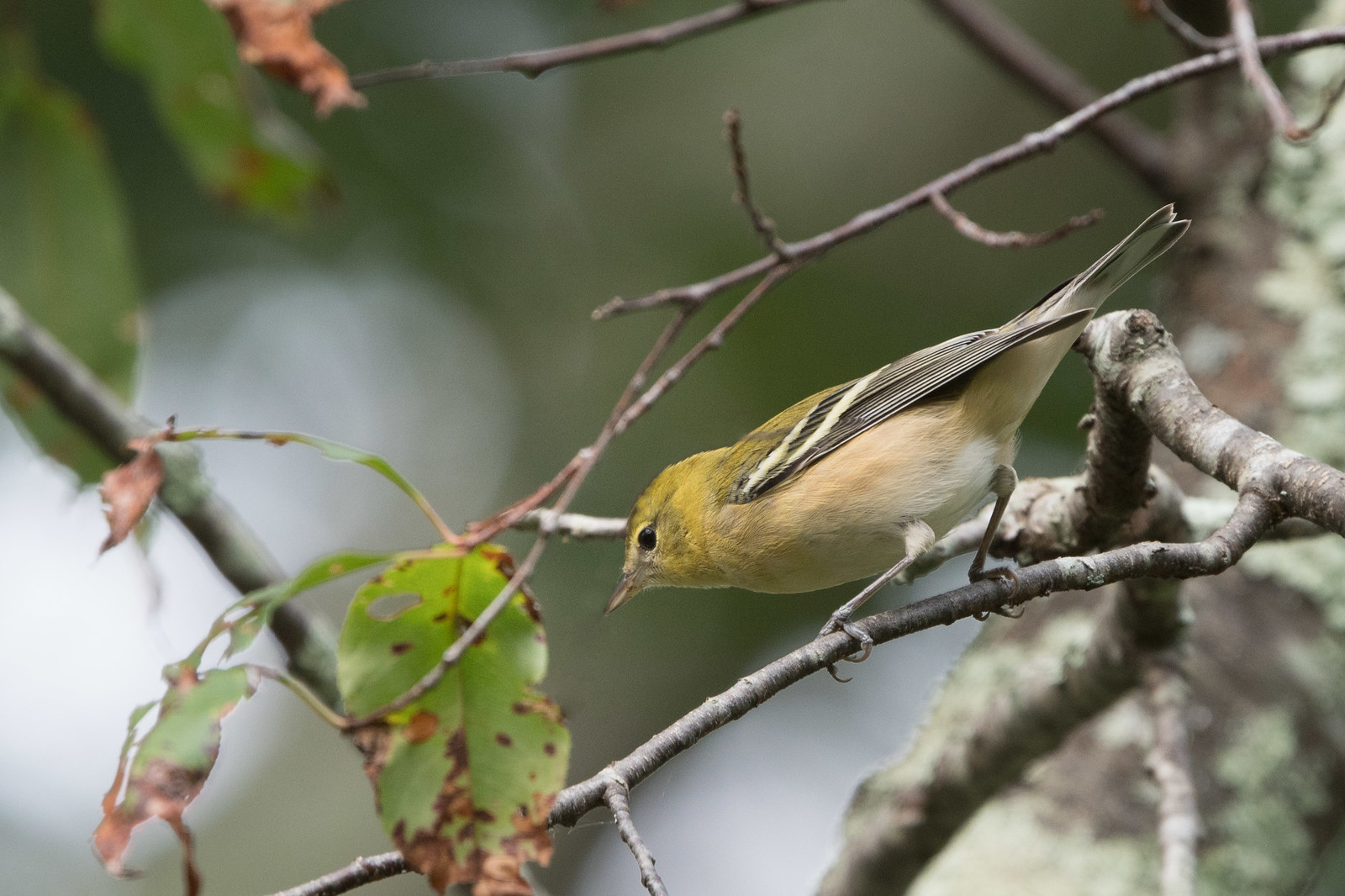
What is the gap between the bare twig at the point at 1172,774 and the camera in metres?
Answer: 2.79

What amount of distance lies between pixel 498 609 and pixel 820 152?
20.2 ft

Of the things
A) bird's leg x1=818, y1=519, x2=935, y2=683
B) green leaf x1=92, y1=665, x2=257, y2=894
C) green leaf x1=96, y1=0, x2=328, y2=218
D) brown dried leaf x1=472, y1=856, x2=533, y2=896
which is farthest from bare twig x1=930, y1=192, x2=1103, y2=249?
green leaf x1=96, y1=0, x2=328, y2=218

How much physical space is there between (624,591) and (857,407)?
3.95 ft

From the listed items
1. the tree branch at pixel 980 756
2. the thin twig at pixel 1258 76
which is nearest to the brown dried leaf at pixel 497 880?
the tree branch at pixel 980 756

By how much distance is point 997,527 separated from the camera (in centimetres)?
316

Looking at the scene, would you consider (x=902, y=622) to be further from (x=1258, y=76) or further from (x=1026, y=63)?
(x=1026, y=63)

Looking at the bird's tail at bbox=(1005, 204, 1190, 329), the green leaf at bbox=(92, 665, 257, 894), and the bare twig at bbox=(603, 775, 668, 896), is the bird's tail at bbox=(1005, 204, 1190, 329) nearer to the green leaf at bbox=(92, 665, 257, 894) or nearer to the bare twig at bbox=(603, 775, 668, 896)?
the bare twig at bbox=(603, 775, 668, 896)

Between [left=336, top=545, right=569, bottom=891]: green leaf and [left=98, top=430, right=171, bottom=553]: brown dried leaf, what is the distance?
0.55 m

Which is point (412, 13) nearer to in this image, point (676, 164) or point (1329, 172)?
point (676, 164)

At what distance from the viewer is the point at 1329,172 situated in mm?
4512

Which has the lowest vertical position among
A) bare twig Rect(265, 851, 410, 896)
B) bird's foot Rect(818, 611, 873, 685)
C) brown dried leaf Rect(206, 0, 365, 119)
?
bare twig Rect(265, 851, 410, 896)

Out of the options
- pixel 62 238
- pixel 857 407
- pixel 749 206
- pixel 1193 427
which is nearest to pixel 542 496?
pixel 749 206

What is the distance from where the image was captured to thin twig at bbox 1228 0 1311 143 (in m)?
2.50

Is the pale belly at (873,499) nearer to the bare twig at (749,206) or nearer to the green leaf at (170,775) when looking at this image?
the bare twig at (749,206)
